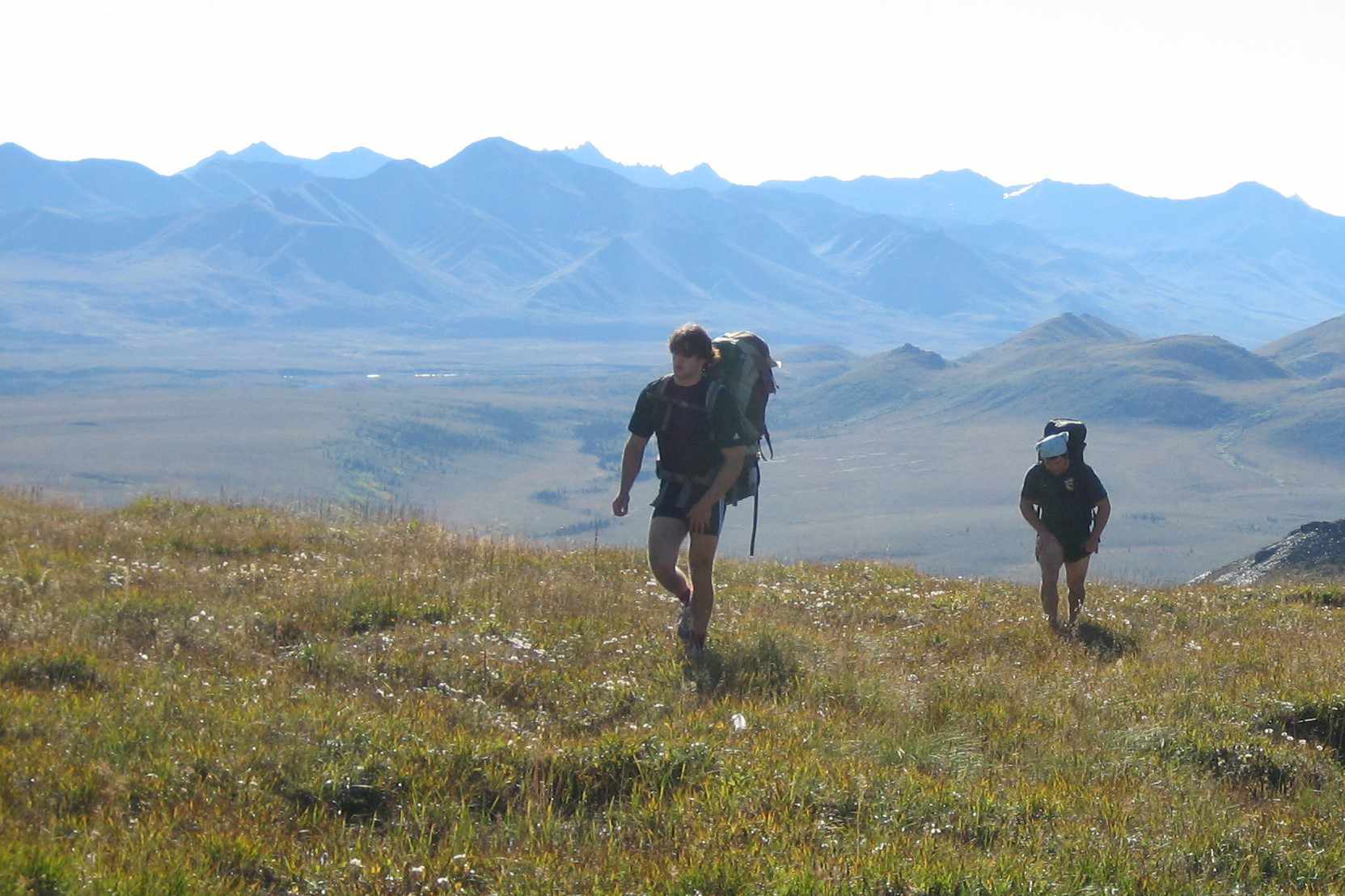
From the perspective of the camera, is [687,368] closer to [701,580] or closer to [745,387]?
[745,387]

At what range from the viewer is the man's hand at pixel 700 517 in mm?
8081

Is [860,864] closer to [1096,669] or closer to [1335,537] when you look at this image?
[1096,669]

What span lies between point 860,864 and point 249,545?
8.19 m

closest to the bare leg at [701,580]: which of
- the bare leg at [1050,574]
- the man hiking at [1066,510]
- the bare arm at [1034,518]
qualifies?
the bare leg at [1050,574]

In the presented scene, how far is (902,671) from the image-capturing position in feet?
26.4

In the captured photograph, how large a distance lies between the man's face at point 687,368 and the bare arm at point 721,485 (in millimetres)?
500

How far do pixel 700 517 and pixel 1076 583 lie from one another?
423 cm

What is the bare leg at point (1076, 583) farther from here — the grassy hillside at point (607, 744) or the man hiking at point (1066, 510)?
the grassy hillside at point (607, 744)

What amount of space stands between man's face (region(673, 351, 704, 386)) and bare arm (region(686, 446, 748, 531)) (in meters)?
0.50

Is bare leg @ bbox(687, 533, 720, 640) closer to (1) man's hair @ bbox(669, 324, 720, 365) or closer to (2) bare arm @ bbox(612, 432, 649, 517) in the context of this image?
(2) bare arm @ bbox(612, 432, 649, 517)

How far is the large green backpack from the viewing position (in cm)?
827

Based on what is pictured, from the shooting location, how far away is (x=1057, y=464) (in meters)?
10.6

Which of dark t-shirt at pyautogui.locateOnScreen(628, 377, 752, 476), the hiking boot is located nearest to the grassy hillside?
the hiking boot

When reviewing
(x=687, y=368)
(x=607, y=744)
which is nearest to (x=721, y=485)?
(x=687, y=368)
